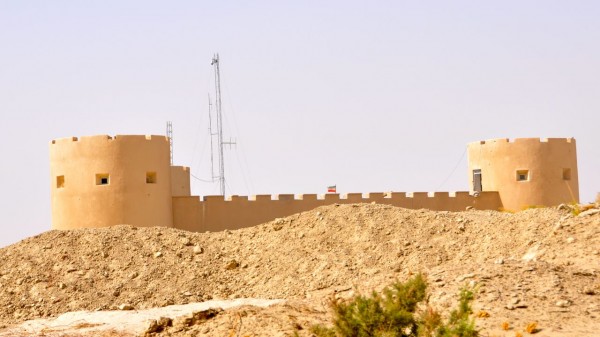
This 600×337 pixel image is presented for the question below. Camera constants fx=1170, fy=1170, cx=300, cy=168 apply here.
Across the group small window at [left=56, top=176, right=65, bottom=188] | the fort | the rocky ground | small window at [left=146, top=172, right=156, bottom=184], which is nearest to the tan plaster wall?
the fort

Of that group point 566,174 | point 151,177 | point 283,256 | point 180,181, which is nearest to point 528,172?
point 566,174

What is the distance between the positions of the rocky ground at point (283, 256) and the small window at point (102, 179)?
3.93 m

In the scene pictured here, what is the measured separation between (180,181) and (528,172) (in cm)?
907

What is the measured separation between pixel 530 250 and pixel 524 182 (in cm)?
1274

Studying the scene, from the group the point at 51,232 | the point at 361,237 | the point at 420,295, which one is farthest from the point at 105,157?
the point at 420,295

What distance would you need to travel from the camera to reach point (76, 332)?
15.3 metres

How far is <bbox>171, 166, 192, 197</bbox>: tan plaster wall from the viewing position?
30.0 meters

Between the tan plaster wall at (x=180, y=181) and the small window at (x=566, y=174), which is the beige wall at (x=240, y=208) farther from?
the small window at (x=566, y=174)

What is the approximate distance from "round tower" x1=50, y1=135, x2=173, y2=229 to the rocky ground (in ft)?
12.1

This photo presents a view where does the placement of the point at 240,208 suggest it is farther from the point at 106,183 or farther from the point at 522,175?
the point at 522,175

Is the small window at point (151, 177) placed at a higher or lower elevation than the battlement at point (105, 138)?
lower

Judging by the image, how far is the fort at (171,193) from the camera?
2581cm

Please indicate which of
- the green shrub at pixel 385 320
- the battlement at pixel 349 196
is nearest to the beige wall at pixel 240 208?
the battlement at pixel 349 196

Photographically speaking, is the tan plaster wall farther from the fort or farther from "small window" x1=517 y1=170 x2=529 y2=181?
"small window" x1=517 y1=170 x2=529 y2=181
